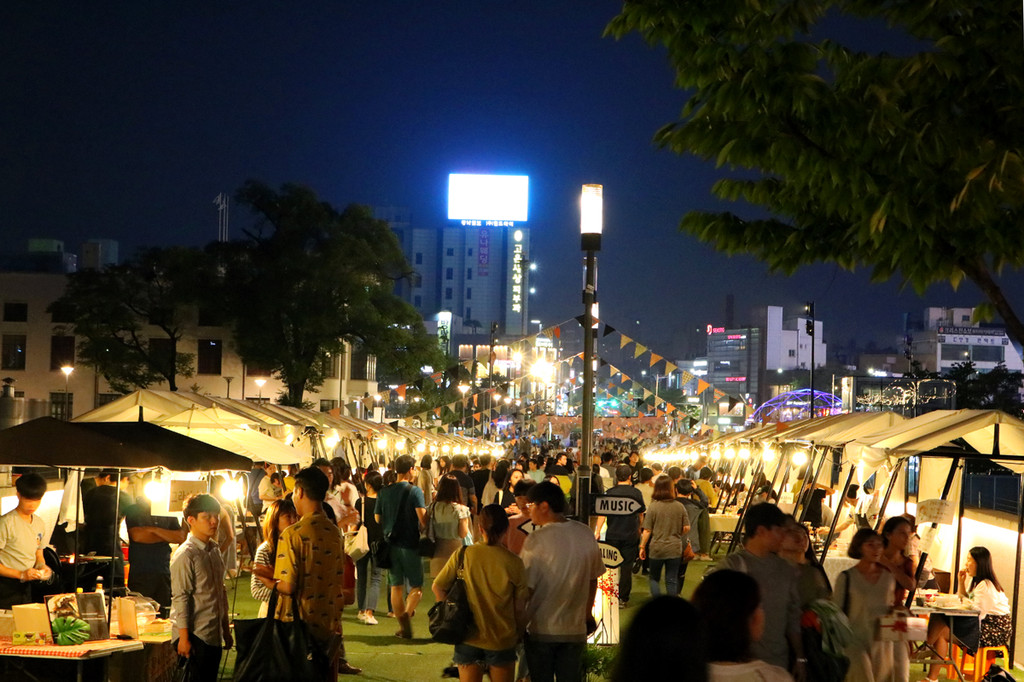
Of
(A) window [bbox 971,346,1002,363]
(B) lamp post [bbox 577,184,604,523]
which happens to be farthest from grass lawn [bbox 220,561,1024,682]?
(A) window [bbox 971,346,1002,363]

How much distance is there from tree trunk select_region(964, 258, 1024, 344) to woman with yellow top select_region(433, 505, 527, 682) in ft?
11.2

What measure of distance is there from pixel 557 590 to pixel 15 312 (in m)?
62.8

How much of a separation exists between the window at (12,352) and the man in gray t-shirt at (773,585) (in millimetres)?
63446

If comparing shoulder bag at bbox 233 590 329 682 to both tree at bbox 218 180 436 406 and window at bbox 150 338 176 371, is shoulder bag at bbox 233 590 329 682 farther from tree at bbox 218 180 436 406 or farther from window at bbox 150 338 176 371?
window at bbox 150 338 176 371

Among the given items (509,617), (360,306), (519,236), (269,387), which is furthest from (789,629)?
(519,236)

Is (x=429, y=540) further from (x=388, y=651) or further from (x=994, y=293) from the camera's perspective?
(x=994, y=293)

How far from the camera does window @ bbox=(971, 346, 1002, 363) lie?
13938 cm

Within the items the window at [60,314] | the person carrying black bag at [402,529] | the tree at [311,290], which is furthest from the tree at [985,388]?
the person carrying black bag at [402,529]

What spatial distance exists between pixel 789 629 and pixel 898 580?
2.26 meters

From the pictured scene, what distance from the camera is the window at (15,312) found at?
63.3 m

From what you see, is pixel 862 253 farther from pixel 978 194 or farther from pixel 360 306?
pixel 360 306

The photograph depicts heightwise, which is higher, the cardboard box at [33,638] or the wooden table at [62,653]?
the cardboard box at [33,638]

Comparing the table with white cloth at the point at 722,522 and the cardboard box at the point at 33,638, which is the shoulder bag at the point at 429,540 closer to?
the cardboard box at the point at 33,638

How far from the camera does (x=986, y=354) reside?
14038 cm
